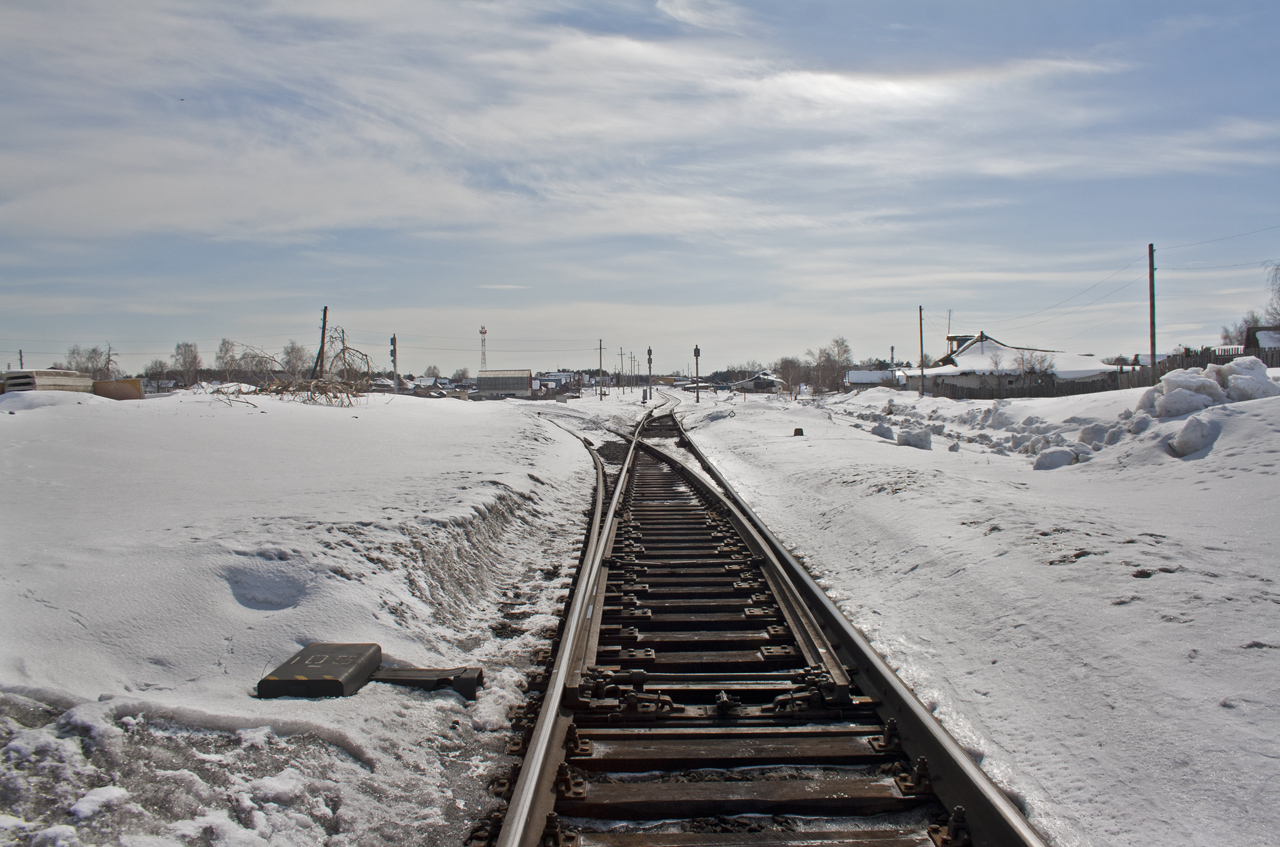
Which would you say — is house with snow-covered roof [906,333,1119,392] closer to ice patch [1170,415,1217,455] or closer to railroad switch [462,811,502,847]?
ice patch [1170,415,1217,455]

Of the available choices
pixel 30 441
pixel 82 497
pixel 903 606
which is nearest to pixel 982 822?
pixel 903 606

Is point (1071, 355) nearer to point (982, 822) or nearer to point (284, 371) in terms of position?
point (284, 371)

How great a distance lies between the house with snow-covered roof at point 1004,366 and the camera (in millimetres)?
64125

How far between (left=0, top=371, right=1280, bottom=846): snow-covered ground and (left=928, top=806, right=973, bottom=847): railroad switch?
0.39 meters

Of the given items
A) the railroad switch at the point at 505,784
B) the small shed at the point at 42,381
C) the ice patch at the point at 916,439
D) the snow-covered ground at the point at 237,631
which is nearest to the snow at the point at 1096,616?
the railroad switch at the point at 505,784

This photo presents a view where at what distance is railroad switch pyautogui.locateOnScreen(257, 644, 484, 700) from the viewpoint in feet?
12.1

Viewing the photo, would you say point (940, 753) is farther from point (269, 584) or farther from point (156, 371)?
point (156, 371)

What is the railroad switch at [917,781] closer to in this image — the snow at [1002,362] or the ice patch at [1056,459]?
the ice patch at [1056,459]

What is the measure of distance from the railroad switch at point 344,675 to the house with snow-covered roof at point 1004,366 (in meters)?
62.0

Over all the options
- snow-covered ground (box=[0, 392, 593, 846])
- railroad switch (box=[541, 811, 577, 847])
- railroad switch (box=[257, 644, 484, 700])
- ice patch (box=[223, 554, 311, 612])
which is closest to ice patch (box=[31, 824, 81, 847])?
snow-covered ground (box=[0, 392, 593, 846])

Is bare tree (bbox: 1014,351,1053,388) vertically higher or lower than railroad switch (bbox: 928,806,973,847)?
higher

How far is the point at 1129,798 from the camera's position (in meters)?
2.97

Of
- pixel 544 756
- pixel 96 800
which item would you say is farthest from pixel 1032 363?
pixel 96 800

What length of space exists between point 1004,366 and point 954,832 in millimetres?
76376
